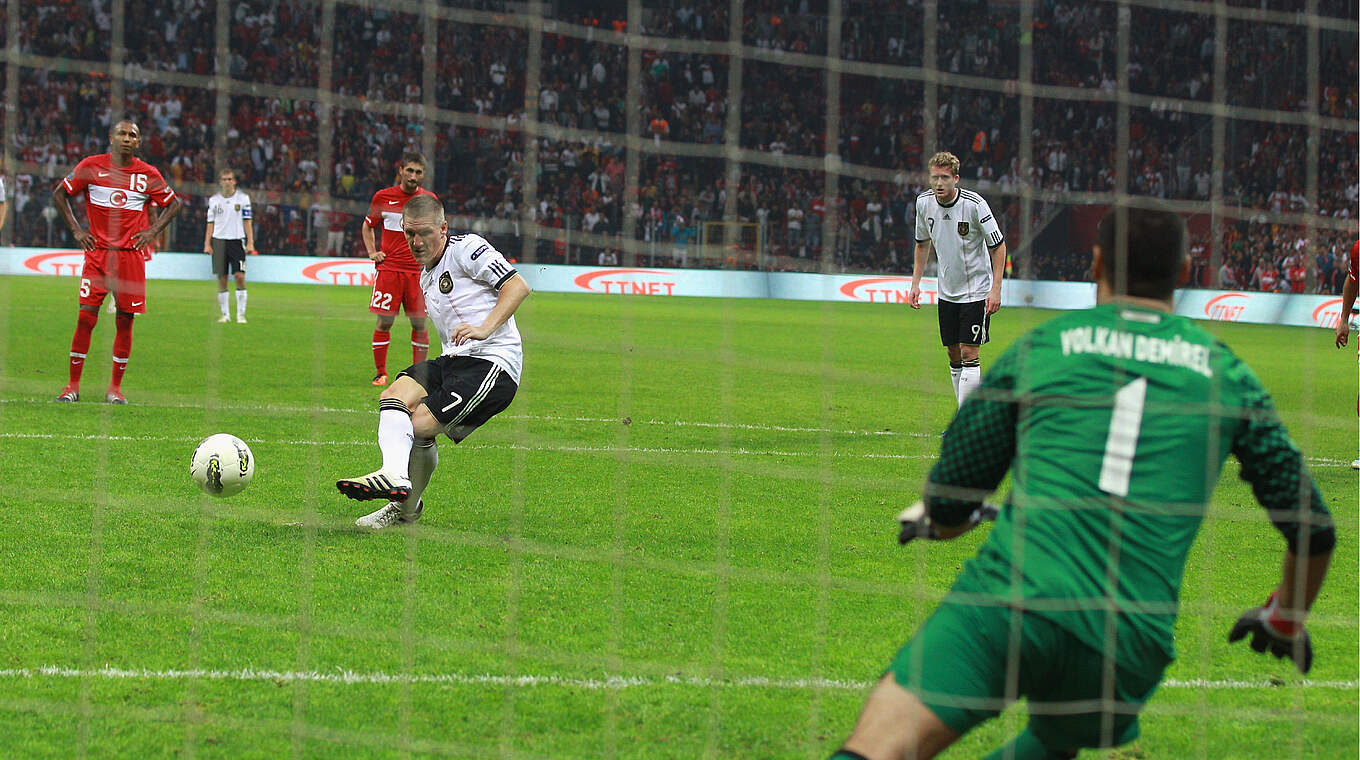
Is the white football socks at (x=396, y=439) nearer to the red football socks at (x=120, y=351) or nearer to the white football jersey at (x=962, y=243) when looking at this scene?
the red football socks at (x=120, y=351)

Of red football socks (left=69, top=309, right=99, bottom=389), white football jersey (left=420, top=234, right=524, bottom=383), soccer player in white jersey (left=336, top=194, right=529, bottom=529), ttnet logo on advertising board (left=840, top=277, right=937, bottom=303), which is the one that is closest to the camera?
soccer player in white jersey (left=336, top=194, right=529, bottom=529)

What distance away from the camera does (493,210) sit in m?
25.4

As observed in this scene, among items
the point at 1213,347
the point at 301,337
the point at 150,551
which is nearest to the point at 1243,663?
the point at 1213,347

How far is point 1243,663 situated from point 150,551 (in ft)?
14.2

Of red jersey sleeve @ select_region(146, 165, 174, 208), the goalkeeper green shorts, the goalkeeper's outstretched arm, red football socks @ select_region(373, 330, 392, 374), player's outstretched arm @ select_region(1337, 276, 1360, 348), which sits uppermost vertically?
red jersey sleeve @ select_region(146, 165, 174, 208)

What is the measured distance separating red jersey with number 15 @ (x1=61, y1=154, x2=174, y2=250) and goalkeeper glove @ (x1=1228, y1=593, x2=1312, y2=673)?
920 cm

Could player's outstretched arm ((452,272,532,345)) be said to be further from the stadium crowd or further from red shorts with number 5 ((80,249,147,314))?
the stadium crowd

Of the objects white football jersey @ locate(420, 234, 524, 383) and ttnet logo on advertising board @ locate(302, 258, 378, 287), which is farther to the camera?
ttnet logo on advertising board @ locate(302, 258, 378, 287)

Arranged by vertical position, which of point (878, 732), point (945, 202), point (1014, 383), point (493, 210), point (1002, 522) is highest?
point (493, 210)

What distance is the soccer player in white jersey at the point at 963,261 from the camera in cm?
1020

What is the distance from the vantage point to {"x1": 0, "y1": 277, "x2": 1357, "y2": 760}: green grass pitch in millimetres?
3904

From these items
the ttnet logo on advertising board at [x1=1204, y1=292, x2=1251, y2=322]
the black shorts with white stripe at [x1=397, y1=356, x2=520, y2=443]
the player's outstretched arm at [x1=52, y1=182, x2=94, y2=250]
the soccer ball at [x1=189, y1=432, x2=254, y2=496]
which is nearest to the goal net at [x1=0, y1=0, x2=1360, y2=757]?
the soccer ball at [x1=189, y1=432, x2=254, y2=496]

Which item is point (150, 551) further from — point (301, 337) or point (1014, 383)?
point (301, 337)

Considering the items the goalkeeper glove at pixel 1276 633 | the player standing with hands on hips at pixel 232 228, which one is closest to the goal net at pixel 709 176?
the player standing with hands on hips at pixel 232 228
